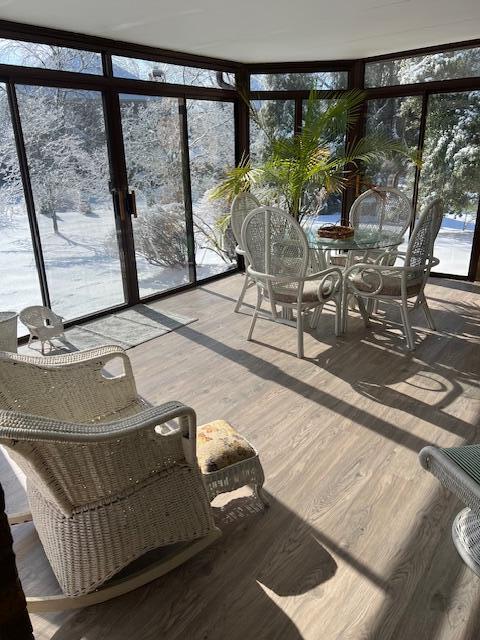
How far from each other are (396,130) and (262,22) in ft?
7.74

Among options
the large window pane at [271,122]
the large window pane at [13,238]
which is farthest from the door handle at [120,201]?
the large window pane at [271,122]

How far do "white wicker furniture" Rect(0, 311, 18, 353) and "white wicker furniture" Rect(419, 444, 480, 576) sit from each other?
8.73 ft

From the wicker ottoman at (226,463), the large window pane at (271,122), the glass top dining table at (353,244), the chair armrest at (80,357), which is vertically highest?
the large window pane at (271,122)

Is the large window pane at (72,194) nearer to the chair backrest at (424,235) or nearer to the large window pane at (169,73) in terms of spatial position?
the large window pane at (169,73)

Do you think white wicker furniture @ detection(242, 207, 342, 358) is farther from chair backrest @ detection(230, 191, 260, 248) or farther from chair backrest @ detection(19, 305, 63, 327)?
chair backrest @ detection(19, 305, 63, 327)

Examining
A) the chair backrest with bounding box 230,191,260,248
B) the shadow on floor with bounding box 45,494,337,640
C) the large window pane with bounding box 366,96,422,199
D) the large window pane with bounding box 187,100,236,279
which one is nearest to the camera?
the shadow on floor with bounding box 45,494,337,640

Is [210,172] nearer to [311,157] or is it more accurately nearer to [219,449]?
[311,157]

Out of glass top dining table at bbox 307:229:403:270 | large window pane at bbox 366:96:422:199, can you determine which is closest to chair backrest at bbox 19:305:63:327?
glass top dining table at bbox 307:229:403:270

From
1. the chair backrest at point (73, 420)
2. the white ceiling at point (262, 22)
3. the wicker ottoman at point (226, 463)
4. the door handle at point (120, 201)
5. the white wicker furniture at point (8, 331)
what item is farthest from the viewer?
the door handle at point (120, 201)

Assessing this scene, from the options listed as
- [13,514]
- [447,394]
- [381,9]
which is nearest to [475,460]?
[447,394]

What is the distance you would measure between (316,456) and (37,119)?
3.11m

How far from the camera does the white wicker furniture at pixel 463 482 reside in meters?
1.42

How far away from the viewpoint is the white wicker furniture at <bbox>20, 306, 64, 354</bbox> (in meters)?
3.53

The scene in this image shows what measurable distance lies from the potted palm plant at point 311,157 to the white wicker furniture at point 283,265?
1.14 m
